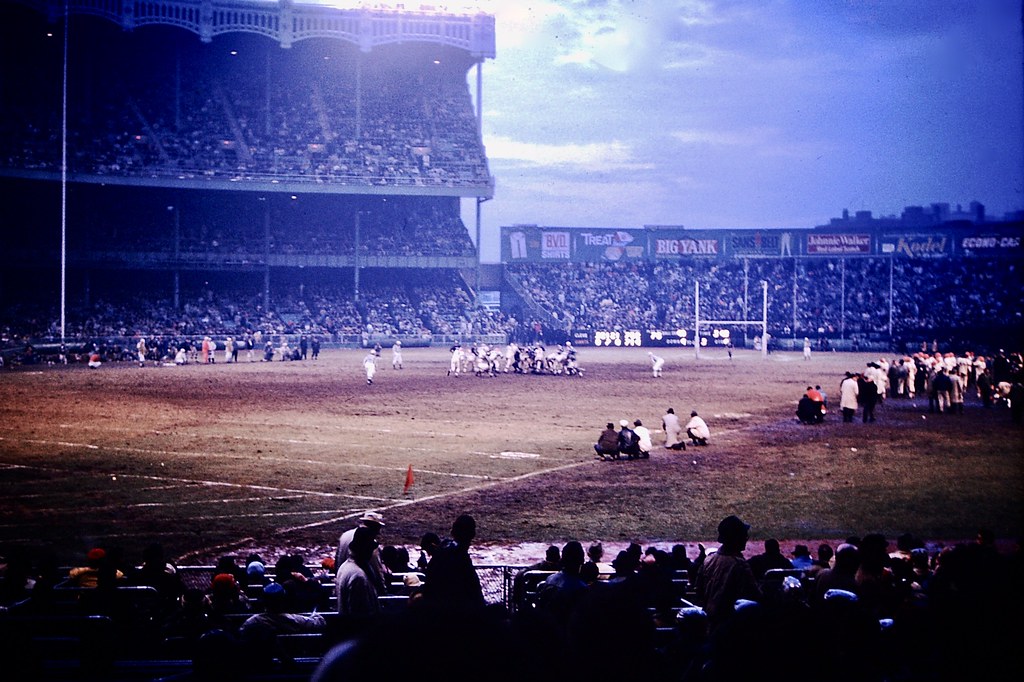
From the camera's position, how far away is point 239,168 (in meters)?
63.3

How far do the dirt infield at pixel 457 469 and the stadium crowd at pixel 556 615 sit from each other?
3296mm

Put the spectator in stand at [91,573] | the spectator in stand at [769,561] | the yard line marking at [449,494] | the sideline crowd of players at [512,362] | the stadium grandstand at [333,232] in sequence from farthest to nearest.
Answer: the stadium grandstand at [333,232], the sideline crowd of players at [512,362], the yard line marking at [449,494], the spectator in stand at [769,561], the spectator in stand at [91,573]

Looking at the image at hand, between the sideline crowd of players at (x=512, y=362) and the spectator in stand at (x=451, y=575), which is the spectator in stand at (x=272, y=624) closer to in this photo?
the spectator in stand at (x=451, y=575)

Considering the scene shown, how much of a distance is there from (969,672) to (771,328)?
233ft

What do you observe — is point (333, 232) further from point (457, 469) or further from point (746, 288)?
point (457, 469)

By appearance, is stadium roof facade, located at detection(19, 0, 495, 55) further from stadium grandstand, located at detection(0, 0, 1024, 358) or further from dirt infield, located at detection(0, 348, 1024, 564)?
dirt infield, located at detection(0, 348, 1024, 564)

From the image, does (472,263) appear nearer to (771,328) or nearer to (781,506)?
(771,328)

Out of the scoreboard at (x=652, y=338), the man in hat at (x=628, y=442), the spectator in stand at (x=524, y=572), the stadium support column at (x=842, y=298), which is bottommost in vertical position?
the man in hat at (x=628, y=442)

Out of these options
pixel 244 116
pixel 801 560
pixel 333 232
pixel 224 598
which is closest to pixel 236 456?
pixel 224 598

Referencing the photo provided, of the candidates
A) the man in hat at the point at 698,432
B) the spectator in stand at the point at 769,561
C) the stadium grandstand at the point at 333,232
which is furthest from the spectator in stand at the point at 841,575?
the stadium grandstand at the point at 333,232

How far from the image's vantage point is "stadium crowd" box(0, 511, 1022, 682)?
78.3 inches

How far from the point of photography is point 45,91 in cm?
5947

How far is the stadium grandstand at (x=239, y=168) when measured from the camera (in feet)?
185

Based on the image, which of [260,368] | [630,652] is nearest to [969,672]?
[630,652]
